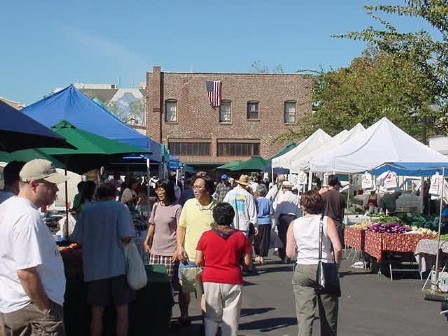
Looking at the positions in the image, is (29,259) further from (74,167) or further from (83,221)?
(74,167)

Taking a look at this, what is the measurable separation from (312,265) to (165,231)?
2276 mm

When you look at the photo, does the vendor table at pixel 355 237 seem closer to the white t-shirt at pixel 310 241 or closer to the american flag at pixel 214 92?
the white t-shirt at pixel 310 241

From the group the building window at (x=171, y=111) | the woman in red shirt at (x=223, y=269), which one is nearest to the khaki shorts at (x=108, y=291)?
the woman in red shirt at (x=223, y=269)

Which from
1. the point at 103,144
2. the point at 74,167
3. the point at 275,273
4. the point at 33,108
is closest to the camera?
the point at 103,144

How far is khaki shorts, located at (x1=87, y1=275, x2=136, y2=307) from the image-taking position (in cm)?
668

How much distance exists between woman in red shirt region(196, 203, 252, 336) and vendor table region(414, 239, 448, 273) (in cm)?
587

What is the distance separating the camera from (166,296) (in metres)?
7.16

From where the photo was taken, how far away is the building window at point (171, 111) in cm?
4909

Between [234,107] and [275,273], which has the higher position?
[234,107]

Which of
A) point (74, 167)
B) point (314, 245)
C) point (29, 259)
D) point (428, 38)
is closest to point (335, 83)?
point (428, 38)

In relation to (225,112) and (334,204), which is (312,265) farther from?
(225,112)

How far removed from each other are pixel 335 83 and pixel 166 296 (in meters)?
23.7

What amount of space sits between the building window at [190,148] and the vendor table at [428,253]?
3840 cm

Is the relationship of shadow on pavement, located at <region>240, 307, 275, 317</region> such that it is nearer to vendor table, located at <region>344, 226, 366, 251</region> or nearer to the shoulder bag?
the shoulder bag
